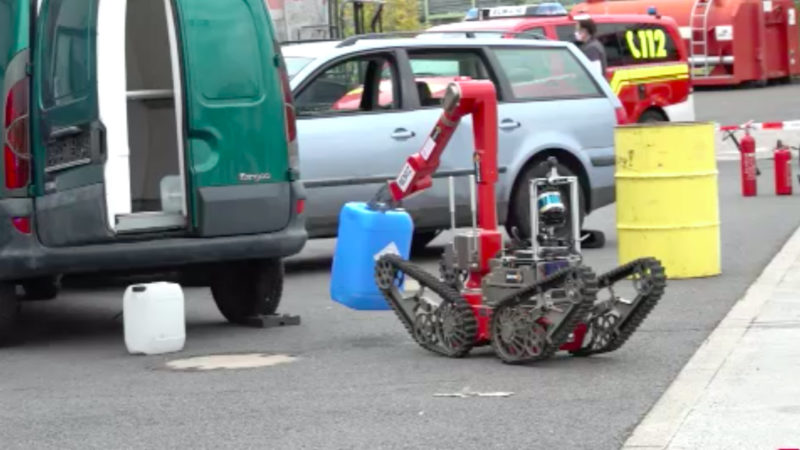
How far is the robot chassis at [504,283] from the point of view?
8.55 m

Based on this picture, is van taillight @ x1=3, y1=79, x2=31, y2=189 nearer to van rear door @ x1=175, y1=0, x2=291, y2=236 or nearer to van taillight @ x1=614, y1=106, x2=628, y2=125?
van rear door @ x1=175, y1=0, x2=291, y2=236

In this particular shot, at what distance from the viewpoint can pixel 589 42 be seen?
2034cm

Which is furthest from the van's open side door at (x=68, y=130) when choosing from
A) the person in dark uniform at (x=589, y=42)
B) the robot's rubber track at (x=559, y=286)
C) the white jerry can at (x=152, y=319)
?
the person in dark uniform at (x=589, y=42)

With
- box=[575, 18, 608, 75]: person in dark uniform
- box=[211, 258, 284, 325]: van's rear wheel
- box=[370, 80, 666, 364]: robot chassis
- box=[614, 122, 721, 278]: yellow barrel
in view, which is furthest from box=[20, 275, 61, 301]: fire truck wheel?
box=[575, 18, 608, 75]: person in dark uniform

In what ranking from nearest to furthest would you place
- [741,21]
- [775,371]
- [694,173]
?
[775,371] < [694,173] < [741,21]

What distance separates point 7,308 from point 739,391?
428cm

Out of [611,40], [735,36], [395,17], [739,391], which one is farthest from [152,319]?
[735,36]

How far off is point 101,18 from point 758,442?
181 inches

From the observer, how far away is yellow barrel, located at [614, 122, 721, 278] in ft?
40.5

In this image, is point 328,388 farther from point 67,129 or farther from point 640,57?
point 640,57

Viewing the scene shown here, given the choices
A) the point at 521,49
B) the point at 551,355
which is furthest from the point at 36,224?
the point at 521,49

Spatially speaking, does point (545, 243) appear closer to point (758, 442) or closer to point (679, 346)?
point (679, 346)

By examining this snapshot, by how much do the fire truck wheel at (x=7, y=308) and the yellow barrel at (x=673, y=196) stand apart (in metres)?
4.43

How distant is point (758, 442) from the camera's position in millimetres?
6887
